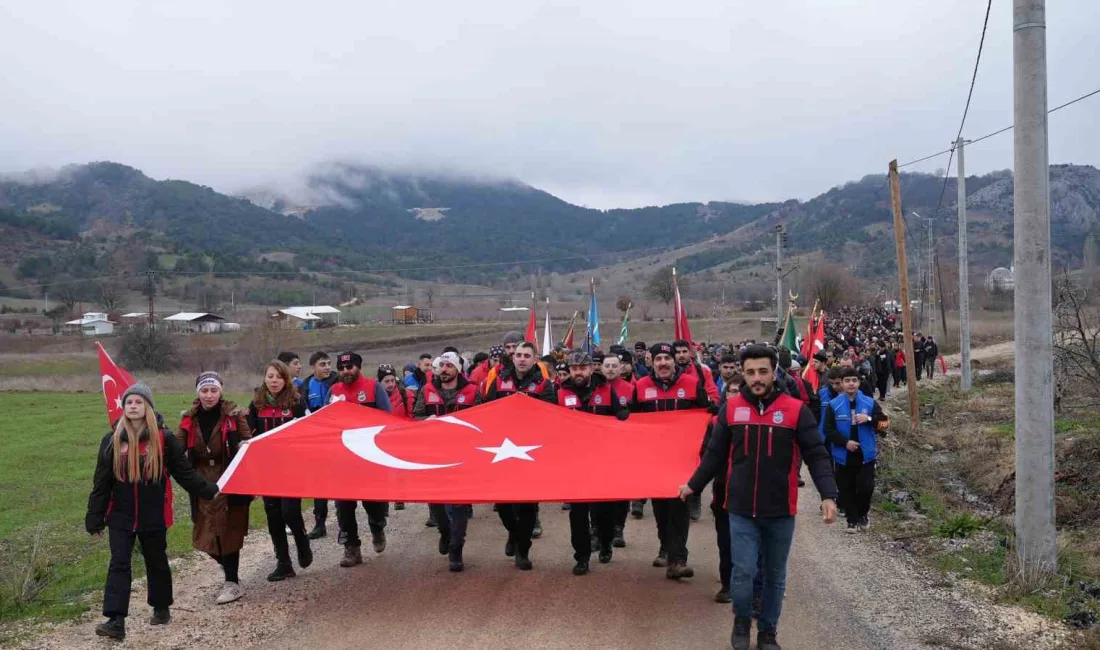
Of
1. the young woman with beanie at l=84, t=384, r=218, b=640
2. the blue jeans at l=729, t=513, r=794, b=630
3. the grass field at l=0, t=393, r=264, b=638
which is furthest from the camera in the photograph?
the grass field at l=0, t=393, r=264, b=638

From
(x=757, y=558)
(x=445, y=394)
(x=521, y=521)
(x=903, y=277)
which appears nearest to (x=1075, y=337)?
(x=903, y=277)

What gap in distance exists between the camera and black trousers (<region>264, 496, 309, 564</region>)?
8242mm

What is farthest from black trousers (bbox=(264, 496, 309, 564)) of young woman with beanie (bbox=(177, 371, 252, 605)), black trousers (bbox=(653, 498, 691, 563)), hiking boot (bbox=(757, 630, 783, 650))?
hiking boot (bbox=(757, 630, 783, 650))

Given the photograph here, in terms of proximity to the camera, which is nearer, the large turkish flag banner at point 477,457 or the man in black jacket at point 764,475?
the man in black jacket at point 764,475

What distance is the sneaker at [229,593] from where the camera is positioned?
7828 mm

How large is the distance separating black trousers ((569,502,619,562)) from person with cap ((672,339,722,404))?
178 cm

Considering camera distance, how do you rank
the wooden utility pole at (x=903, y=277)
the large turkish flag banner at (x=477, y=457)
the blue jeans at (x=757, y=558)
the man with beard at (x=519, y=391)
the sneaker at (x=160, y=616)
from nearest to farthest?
the blue jeans at (x=757, y=558), the sneaker at (x=160, y=616), the large turkish flag banner at (x=477, y=457), the man with beard at (x=519, y=391), the wooden utility pole at (x=903, y=277)

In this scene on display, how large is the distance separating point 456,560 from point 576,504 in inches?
52.7

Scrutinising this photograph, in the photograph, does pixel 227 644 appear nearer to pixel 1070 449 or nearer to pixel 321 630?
pixel 321 630

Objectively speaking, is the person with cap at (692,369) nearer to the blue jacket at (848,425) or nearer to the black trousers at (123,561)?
the blue jacket at (848,425)

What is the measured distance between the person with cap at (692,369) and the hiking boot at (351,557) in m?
3.95

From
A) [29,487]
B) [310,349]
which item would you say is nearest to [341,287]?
[310,349]

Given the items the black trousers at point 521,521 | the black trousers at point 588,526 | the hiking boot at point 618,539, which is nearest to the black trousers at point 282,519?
the black trousers at point 521,521

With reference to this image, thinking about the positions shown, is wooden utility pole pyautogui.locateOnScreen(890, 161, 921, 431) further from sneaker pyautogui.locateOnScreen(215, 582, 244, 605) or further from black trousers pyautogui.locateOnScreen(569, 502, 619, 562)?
sneaker pyautogui.locateOnScreen(215, 582, 244, 605)
